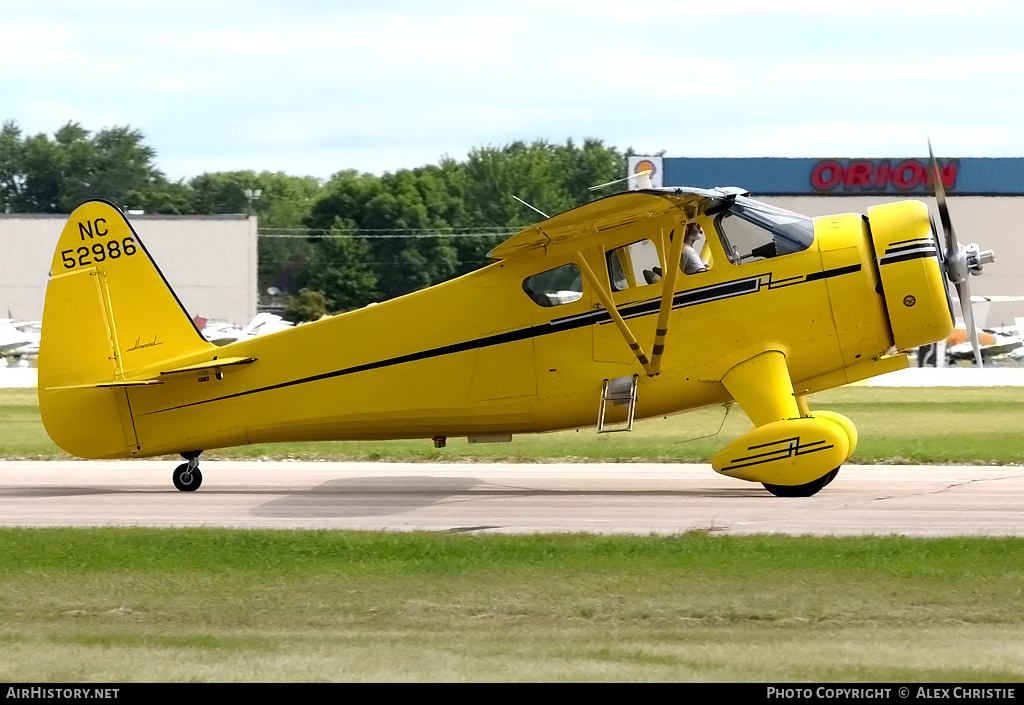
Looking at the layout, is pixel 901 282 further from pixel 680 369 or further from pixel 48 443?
pixel 48 443

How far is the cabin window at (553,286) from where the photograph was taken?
14164 mm

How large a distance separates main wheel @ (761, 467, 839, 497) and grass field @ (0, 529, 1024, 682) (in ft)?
8.63

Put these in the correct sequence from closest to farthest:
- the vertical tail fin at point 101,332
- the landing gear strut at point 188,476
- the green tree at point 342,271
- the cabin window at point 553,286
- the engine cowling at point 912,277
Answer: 1. the engine cowling at point 912,277
2. the cabin window at point 553,286
3. the vertical tail fin at point 101,332
4. the landing gear strut at point 188,476
5. the green tree at point 342,271

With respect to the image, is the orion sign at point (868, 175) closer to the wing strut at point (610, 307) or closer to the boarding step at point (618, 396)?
the boarding step at point (618, 396)

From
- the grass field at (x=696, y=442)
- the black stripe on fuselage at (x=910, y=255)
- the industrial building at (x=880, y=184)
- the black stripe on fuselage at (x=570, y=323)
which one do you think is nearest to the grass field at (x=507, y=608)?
the black stripe on fuselage at (x=570, y=323)

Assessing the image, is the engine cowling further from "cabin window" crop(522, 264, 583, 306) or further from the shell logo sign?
the shell logo sign

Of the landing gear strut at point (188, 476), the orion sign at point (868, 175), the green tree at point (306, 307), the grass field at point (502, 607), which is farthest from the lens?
the green tree at point (306, 307)

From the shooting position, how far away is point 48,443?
21969 millimetres

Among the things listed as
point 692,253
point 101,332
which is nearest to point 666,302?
point 692,253

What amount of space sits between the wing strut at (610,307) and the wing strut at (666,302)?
0.13 meters

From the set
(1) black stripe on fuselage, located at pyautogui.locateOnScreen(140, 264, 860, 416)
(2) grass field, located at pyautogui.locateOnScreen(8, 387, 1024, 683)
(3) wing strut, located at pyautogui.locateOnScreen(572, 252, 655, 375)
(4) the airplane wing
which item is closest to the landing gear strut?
(1) black stripe on fuselage, located at pyautogui.locateOnScreen(140, 264, 860, 416)

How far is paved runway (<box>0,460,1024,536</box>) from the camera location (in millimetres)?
12156

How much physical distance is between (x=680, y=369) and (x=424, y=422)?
2973 millimetres

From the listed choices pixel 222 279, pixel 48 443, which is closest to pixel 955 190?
pixel 222 279
